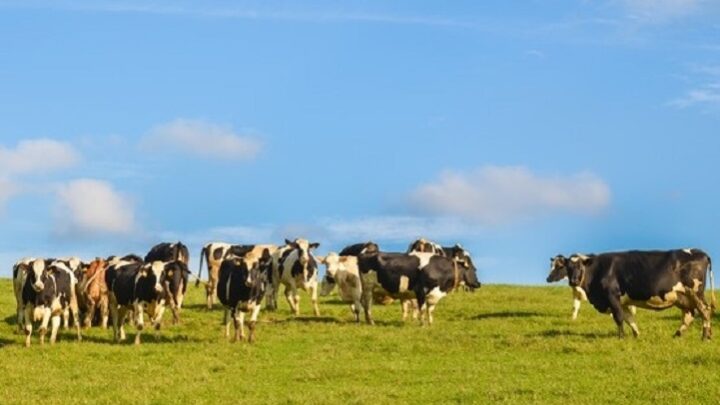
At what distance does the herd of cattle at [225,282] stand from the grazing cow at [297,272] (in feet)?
0.11

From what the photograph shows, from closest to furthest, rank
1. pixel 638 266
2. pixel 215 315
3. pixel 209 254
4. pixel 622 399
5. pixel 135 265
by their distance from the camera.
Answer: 1. pixel 622 399
2. pixel 638 266
3. pixel 135 265
4. pixel 215 315
5. pixel 209 254

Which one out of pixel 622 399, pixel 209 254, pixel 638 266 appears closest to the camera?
pixel 622 399

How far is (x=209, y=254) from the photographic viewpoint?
40.8 m

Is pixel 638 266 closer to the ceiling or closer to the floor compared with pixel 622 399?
closer to the ceiling

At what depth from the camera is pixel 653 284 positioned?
28.2 meters

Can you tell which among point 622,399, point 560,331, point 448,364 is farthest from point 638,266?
point 622,399

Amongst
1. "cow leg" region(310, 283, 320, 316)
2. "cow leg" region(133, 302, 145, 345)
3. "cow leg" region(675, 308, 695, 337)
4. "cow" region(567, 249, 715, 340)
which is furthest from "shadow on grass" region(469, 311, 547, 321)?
"cow leg" region(133, 302, 145, 345)

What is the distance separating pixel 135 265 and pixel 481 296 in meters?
15.2

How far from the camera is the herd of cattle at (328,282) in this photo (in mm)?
28281

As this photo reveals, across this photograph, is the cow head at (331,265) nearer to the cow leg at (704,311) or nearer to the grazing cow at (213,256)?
the grazing cow at (213,256)

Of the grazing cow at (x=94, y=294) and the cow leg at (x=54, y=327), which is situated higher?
the grazing cow at (x=94, y=294)

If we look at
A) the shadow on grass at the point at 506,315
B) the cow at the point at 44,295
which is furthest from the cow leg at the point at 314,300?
the cow at the point at 44,295

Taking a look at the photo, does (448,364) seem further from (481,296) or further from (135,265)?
(481,296)

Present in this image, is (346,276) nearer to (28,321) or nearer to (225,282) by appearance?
(225,282)
